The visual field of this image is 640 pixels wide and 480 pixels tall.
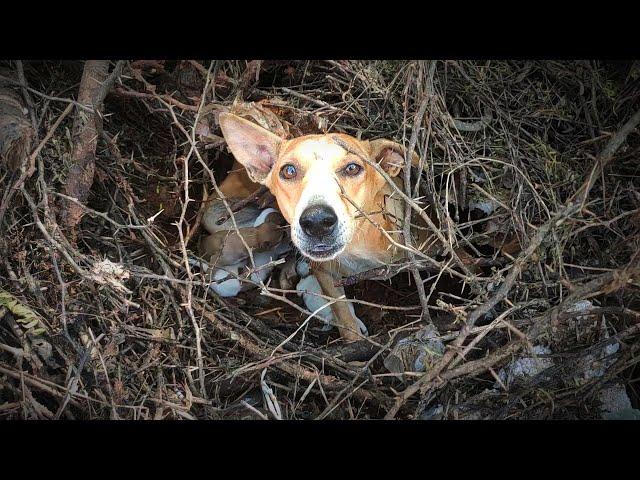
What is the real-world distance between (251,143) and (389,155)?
645 millimetres

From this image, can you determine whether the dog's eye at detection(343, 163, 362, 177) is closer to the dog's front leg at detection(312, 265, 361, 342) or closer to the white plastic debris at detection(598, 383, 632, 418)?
the dog's front leg at detection(312, 265, 361, 342)

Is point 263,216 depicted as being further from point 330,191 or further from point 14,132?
point 14,132

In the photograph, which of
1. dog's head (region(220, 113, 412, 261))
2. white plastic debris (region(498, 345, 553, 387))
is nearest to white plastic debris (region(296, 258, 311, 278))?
dog's head (region(220, 113, 412, 261))

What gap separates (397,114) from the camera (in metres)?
3.04

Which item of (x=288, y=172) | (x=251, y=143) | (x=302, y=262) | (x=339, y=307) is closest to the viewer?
(x=288, y=172)

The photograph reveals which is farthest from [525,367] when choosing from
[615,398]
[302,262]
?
[302,262]

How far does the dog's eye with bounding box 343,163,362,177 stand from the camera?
108 inches

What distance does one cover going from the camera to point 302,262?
3494mm

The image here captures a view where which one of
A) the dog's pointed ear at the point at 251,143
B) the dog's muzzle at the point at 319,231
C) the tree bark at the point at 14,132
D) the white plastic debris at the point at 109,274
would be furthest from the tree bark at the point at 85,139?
the dog's muzzle at the point at 319,231

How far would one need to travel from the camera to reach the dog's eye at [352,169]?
2.75 meters

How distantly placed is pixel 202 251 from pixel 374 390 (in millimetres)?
1421

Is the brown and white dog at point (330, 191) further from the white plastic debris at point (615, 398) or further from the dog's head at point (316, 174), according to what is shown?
the white plastic debris at point (615, 398)
